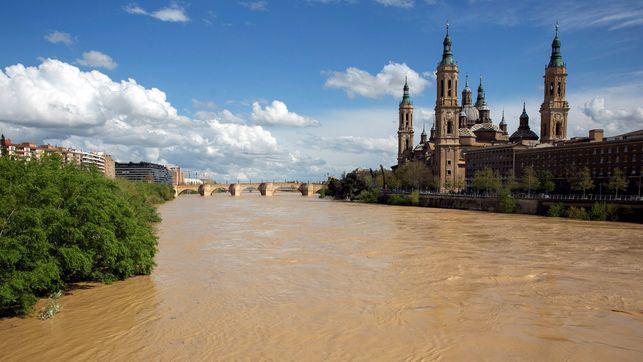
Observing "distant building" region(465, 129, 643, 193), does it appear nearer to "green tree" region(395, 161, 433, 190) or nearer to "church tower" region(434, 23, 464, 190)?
"church tower" region(434, 23, 464, 190)

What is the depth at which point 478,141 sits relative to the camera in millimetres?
111062

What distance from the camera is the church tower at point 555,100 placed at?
9444 cm

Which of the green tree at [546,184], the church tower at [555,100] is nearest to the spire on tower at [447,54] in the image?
the church tower at [555,100]

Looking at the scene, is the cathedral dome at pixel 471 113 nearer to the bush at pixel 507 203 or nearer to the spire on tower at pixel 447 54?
the spire on tower at pixel 447 54

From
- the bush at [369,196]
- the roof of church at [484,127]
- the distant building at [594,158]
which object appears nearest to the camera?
the distant building at [594,158]

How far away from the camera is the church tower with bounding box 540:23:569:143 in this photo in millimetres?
94438

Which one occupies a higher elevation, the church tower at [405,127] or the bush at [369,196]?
the church tower at [405,127]

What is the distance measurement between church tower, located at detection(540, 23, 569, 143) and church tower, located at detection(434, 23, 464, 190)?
1758 cm

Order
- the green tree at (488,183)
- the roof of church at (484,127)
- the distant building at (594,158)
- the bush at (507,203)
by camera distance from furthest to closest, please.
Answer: the roof of church at (484,127) < the green tree at (488,183) < the distant building at (594,158) < the bush at (507,203)

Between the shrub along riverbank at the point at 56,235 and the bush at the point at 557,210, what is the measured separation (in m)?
43.2

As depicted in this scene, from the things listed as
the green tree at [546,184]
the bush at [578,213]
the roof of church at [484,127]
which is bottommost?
the bush at [578,213]

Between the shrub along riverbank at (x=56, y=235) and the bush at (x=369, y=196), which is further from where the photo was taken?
the bush at (x=369, y=196)

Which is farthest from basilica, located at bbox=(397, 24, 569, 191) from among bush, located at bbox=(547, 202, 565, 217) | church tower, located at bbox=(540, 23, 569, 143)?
bush, located at bbox=(547, 202, 565, 217)

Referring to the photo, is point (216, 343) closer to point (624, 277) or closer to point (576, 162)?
point (624, 277)
